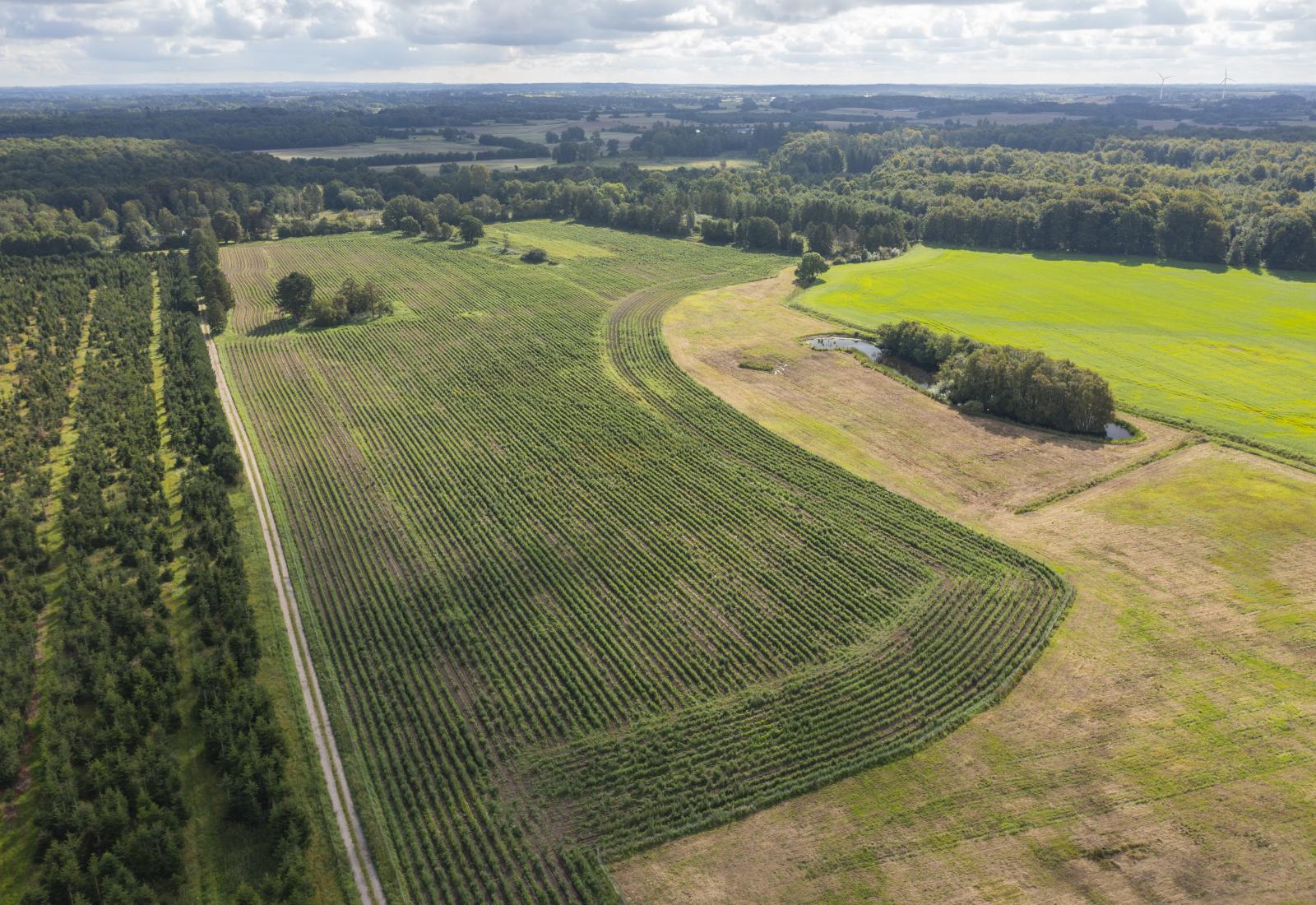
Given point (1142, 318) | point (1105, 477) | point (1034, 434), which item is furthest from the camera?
point (1142, 318)

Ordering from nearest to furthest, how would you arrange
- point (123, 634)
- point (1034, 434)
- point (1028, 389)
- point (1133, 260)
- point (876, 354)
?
1. point (123, 634)
2. point (1034, 434)
3. point (1028, 389)
4. point (876, 354)
5. point (1133, 260)

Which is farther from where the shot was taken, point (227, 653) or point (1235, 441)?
point (1235, 441)

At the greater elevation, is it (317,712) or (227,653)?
(227,653)

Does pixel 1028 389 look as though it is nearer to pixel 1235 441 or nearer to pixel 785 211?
pixel 1235 441

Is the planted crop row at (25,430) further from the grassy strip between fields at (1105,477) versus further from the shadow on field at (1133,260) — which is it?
the shadow on field at (1133,260)

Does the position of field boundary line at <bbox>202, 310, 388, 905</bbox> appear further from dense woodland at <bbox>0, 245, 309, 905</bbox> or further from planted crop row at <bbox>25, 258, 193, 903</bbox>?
planted crop row at <bbox>25, 258, 193, 903</bbox>

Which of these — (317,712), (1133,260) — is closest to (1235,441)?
(317,712)

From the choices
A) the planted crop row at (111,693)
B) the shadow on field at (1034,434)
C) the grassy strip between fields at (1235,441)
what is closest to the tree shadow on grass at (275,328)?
the planted crop row at (111,693)

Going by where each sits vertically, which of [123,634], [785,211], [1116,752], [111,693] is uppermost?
[785,211]
